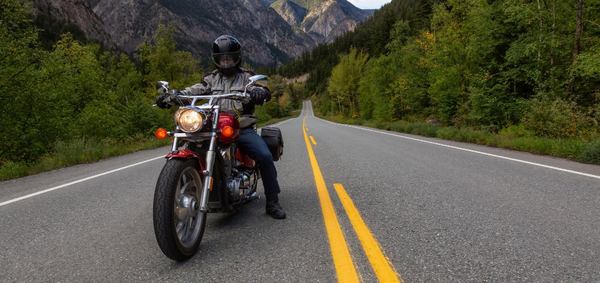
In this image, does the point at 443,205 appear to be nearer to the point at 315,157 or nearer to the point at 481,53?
the point at 315,157

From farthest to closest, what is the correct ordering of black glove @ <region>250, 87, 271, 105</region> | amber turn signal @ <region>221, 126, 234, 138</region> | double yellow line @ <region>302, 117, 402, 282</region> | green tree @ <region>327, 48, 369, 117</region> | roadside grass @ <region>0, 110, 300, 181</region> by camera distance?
1. green tree @ <region>327, 48, 369, 117</region>
2. roadside grass @ <region>0, 110, 300, 181</region>
3. black glove @ <region>250, 87, 271, 105</region>
4. amber turn signal @ <region>221, 126, 234, 138</region>
5. double yellow line @ <region>302, 117, 402, 282</region>

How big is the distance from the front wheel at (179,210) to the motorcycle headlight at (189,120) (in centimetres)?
28

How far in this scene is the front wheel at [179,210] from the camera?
2.37 meters

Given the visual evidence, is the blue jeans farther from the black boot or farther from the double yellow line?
the double yellow line

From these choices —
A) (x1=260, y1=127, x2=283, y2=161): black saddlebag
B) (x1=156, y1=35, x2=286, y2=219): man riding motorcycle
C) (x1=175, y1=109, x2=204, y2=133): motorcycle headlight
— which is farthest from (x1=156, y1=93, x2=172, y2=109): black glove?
(x1=260, y1=127, x2=283, y2=161): black saddlebag

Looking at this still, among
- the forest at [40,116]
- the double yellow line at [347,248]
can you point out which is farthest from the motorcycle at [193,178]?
the forest at [40,116]

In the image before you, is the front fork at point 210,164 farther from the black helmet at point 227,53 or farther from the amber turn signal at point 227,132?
the black helmet at point 227,53

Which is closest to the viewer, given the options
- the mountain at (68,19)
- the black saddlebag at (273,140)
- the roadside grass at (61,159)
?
the black saddlebag at (273,140)

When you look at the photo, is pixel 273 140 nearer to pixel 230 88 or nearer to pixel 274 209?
pixel 230 88

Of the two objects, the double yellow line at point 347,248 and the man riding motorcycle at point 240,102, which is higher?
the man riding motorcycle at point 240,102

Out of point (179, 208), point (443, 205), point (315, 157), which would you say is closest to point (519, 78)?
point (315, 157)

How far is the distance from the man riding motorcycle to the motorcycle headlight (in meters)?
0.64

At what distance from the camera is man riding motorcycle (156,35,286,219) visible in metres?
A: 3.56

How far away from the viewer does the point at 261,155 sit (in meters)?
3.64
